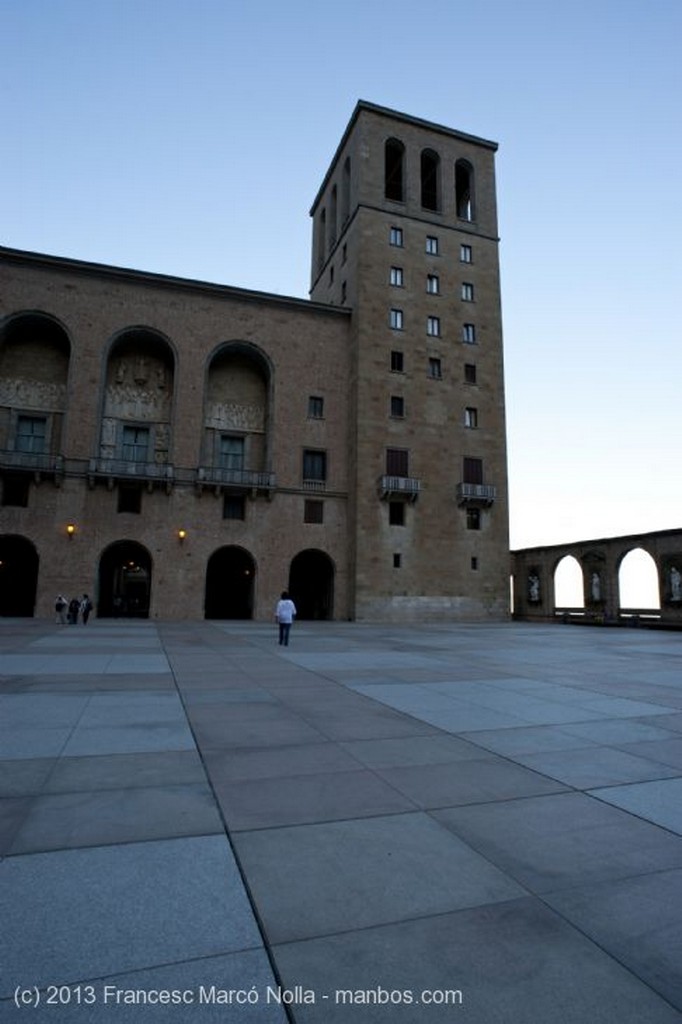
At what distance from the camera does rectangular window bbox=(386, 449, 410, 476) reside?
36.7m

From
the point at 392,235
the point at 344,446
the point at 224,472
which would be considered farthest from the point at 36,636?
the point at 392,235

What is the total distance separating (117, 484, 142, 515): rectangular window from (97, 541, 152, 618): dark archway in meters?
1.98

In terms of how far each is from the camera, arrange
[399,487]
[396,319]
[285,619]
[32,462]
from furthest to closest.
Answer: [396,319] → [399,487] → [32,462] → [285,619]

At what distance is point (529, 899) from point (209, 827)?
209cm

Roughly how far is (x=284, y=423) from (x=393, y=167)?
25.4 metres

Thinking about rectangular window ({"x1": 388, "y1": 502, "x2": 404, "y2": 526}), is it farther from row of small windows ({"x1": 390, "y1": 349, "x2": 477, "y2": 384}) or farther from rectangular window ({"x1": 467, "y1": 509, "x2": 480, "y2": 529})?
row of small windows ({"x1": 390, "y1": 349, "x2": 477, "y2": 384})

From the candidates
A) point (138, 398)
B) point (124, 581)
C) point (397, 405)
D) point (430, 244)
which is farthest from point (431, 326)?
point (124, 581)

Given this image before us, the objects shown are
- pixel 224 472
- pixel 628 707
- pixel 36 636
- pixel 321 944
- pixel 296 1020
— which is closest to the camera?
pixel 296 1020

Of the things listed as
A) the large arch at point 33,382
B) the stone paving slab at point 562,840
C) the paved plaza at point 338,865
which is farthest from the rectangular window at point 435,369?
the stone paving slab at point 562,840

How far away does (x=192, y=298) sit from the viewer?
36.1 metres

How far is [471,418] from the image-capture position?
39656mm

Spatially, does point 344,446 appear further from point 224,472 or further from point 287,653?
point 287,653

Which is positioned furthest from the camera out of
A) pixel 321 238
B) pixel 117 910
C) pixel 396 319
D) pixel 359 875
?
pixel 321 238

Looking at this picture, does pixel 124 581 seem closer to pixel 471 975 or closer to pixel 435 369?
pixel 435 369
